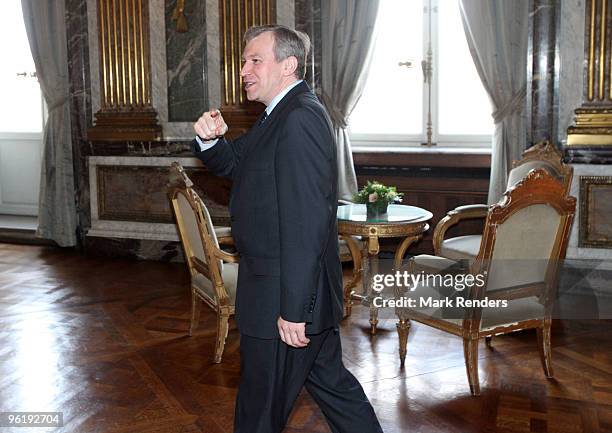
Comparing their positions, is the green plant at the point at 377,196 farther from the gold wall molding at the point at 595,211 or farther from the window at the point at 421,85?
the window at the point at 421,85

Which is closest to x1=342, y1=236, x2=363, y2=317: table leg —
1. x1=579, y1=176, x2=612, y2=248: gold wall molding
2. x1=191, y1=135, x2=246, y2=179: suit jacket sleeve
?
x1=579, y1=176, x2=612, y2=248: gold wall molding

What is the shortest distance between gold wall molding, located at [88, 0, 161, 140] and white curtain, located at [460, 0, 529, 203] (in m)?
2.44

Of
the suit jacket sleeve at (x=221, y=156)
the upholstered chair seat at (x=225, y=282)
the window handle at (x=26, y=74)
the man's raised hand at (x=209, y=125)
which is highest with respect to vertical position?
the window handle at (x=26, y=74)

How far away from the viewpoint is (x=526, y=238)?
318 centimetres

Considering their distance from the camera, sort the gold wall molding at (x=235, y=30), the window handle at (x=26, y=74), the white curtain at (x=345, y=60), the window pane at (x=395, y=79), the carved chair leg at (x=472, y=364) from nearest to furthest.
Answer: the carved chair leg at (x=472, y=364) → the white curtain at (x=345, y=60) → the gold wall molding at (x=235, y=30) → the window pane at (x=395, y=79) → the window handle at (x=26, y=74)

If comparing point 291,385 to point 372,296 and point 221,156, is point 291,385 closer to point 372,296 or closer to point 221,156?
point 221,156

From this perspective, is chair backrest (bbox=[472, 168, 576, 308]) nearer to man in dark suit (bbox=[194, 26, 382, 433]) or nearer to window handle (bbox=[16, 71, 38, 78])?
man in dark suit (bbox=[194, 26, 382, 433])

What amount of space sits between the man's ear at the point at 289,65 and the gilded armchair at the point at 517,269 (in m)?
1.23

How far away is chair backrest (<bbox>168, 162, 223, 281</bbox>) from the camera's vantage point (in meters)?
3.62

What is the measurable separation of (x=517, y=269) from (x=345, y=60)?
272 centimetres

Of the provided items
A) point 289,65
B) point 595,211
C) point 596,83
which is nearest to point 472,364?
point 289,65

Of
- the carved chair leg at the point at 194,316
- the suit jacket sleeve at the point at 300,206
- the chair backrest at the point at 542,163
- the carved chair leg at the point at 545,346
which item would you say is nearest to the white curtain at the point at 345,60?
the chair backrest at the point at 542,163

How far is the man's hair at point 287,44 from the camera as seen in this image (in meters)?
2.10

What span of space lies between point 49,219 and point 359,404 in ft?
16.2
